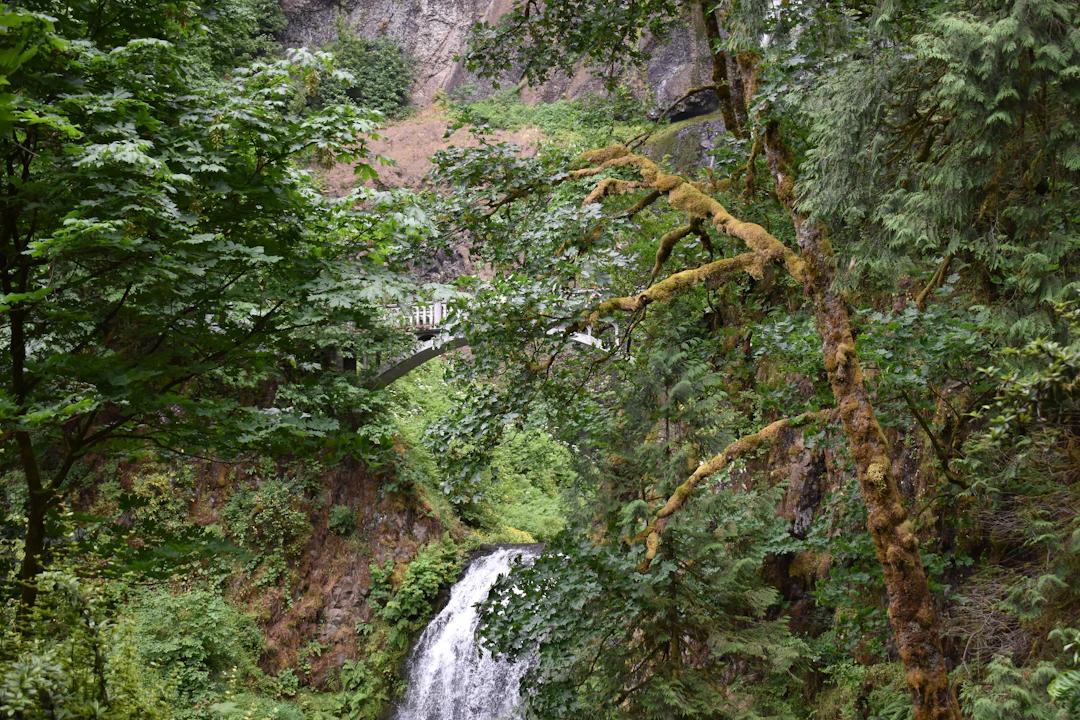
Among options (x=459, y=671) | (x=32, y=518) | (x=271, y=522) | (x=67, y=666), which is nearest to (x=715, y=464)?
(x=67, y=666)

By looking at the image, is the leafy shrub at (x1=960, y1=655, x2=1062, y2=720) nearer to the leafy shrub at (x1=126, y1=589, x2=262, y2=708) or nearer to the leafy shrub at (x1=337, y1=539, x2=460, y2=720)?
the leafy shrub at (x1=337, y1=539, x2=460, y2=720)

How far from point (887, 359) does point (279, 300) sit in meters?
3.94

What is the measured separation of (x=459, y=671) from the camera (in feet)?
44.4

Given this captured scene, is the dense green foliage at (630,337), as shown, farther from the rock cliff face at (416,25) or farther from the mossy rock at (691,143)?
the rock cliff face at (416,25)

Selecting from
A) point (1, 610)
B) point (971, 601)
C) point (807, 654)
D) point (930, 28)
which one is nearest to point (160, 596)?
point (1, 610)

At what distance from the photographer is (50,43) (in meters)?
4.45

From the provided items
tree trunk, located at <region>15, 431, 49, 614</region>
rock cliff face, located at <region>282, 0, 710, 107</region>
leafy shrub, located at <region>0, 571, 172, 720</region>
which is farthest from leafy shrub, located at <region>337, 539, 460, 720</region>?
rock cliff face, located at <region>282, 0, 710, 107</region>

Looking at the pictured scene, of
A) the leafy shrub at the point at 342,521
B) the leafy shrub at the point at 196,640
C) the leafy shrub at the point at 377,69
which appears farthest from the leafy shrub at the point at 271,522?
the leafy shrub at the point at 377,69

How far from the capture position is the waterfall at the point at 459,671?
1298cm

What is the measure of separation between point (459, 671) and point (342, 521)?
3848mm

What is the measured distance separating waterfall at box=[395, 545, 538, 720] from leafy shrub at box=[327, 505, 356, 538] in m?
2.42

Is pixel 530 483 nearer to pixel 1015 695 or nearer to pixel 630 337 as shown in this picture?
pixel 630 337

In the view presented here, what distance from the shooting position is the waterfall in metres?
13.0

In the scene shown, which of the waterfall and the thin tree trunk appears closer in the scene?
the thin tree trunk
